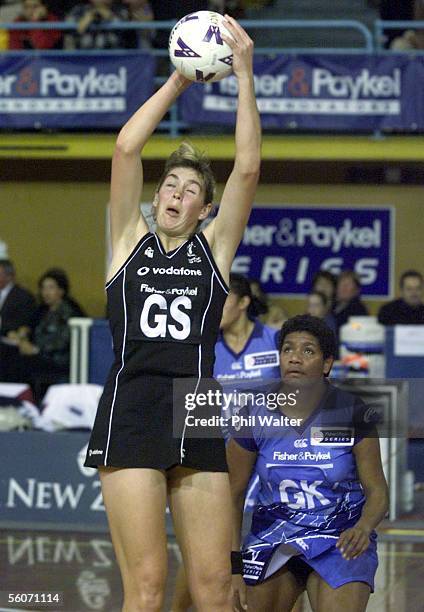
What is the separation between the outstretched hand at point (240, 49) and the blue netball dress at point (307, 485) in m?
1.39

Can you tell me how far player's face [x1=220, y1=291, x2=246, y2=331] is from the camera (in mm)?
7791

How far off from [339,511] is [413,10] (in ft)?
36.0

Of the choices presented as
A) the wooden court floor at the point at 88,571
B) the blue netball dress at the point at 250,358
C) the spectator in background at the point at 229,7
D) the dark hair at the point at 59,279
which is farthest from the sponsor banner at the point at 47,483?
the spectator in background at the point at 229,7

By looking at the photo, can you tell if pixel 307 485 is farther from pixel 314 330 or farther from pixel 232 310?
pixel 232 310

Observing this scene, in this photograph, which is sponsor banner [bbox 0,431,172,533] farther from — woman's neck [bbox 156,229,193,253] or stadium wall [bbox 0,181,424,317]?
stadium wall [bbox 0,181,424,317]

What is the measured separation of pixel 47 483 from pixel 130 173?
5709 millimetres

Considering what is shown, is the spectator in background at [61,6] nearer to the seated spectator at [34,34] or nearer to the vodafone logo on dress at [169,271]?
the seated spectator at [34,34]

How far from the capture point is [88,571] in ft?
26.8

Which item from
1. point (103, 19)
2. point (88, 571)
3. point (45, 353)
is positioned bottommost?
point (88, 571)

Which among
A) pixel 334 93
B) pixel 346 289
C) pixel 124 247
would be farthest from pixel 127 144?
pixel 334 93

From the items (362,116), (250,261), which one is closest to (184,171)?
(362,116)

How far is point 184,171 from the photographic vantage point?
185 inches

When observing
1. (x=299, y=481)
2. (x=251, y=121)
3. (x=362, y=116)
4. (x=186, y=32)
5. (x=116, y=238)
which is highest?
(x=362, y=116)

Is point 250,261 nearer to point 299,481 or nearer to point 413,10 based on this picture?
point 413,10
